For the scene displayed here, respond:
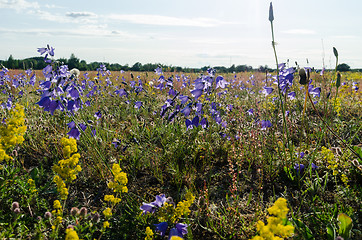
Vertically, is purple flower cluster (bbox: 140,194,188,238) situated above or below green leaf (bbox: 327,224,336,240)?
above

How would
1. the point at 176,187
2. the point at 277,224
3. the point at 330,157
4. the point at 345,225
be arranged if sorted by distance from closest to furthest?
the point at 277,224 < the point at 345,225 < the point at 330,157 < the point at 176,187

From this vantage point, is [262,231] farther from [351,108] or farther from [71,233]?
[351,108]

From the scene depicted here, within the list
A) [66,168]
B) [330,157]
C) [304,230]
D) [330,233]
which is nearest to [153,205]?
[66,168]

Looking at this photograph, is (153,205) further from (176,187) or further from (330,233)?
(330,233)

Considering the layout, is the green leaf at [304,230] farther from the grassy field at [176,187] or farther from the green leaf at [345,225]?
the green leaf at [345,225]

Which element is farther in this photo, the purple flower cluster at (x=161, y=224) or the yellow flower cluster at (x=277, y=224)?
the purple flower cluster at (x=161, y=224)

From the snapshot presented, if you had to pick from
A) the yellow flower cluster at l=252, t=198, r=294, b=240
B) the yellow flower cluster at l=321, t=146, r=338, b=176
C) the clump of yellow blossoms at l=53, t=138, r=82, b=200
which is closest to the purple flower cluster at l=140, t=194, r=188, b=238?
the clump of yellow blossoms at l=53, t=138, r=82, b=200

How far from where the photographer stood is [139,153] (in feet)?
10.5

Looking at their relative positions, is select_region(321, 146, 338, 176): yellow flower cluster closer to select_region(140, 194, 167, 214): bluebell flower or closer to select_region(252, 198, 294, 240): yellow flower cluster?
select_region(252, 198, 294, 240): yellow flower cluster

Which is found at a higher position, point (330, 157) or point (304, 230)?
point (330, 157)

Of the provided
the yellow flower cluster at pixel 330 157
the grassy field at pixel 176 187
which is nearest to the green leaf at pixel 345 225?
the grassy field at pixel 176 187

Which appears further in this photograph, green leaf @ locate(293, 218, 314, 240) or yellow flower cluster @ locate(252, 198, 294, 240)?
green leaf @ locate(293, 218, 314, 240)

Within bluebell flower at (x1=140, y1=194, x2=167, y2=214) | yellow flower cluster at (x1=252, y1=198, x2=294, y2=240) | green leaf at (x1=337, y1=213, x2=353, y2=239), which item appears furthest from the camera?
bluebell flower at (x1=140, y1=194, x2=167, y2=214)

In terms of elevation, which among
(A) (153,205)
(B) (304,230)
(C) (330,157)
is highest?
(C) (330,157)
